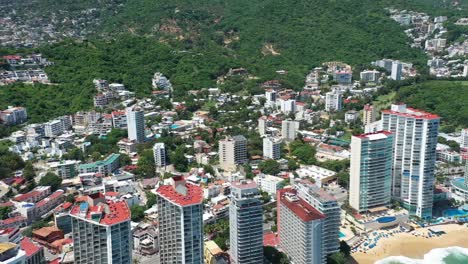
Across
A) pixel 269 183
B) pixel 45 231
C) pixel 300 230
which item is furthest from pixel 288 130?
pixel 45 231

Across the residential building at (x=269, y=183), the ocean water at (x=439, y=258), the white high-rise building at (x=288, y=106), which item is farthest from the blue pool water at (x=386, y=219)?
the white high-rise building at (x=288, y=106)

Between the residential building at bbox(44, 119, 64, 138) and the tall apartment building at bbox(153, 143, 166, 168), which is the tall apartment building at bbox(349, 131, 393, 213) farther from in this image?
the residential building at bbox(44, 119, 64, 138)

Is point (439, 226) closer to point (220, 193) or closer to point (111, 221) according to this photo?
point (220, 193)

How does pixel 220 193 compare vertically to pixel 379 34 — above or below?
below

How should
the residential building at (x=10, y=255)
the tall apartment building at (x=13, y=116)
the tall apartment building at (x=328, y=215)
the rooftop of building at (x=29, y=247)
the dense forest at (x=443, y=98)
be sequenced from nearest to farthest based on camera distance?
the residential building at (x=10, y=255)
the rooftop of building at (x=29, y=247)
the tall apartment building at (x=328, y=215)
the tall apartment building at (x=13, y=116)
the dense forest at (x=443, y=98)

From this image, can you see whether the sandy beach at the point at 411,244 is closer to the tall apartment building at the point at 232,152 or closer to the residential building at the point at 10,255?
the tall apartment building at the point at 232,152

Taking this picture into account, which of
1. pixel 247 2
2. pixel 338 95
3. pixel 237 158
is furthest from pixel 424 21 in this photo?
pixel 237 158

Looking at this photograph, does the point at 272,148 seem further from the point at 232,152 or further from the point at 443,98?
the point at 443,98
